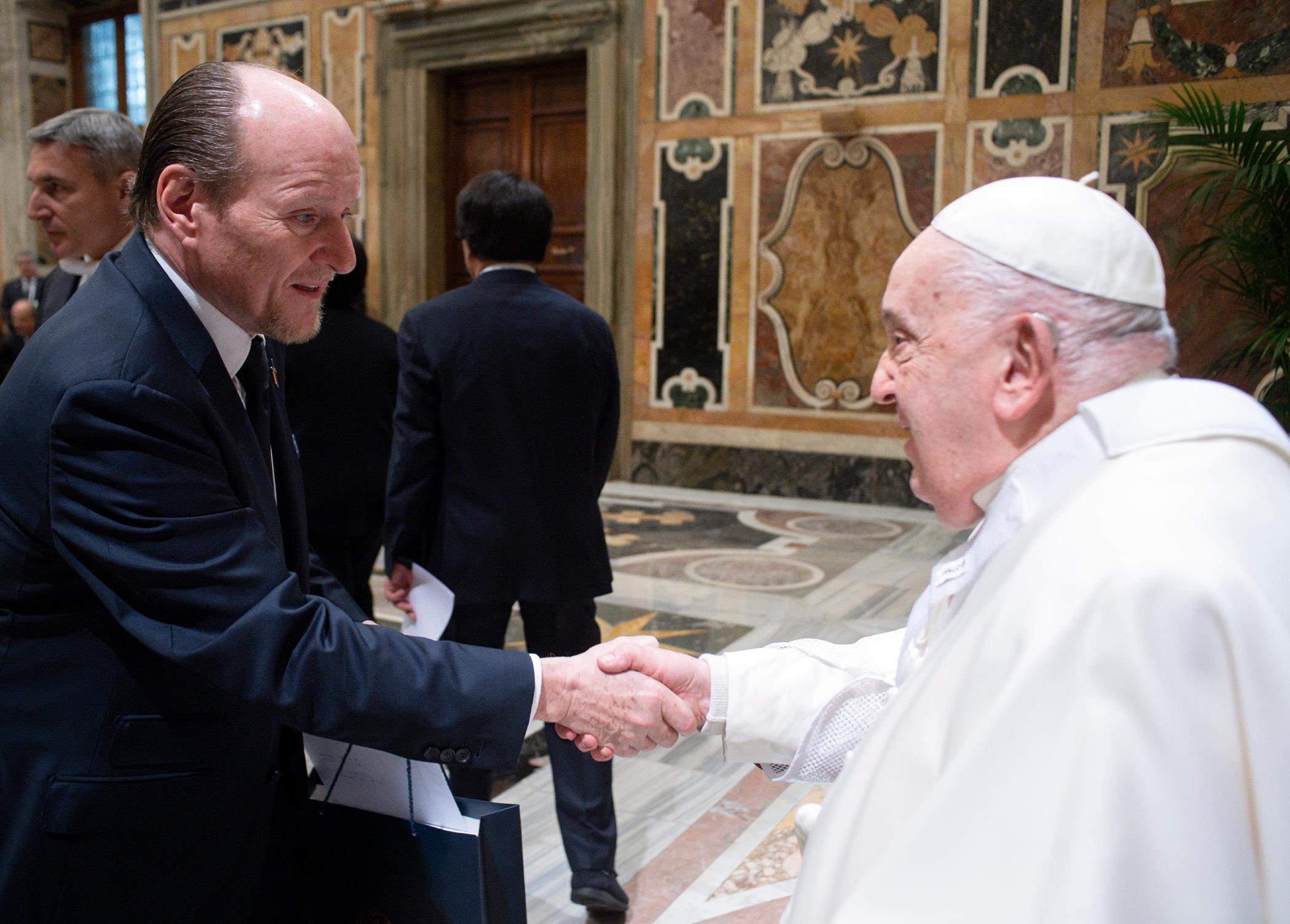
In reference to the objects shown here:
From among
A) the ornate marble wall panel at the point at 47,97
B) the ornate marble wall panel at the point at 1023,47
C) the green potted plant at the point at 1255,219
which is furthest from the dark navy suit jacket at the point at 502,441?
the ornate marble wall panel at the point at 47,97

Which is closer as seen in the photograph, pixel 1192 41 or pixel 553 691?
pixel 553 691

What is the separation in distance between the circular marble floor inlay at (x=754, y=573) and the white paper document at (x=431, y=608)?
9.40 ft

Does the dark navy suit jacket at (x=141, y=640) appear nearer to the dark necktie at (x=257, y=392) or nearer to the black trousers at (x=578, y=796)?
the dark necktie at (x=257, y=392)

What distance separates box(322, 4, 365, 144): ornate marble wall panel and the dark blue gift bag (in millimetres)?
9018

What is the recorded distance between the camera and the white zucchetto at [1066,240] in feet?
3.85

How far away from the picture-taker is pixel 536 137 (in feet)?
30.7

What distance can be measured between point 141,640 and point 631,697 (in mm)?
755

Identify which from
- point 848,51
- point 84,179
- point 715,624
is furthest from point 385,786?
point 848,51

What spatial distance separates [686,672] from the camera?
5.91 ft

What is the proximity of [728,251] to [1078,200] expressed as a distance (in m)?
7.07

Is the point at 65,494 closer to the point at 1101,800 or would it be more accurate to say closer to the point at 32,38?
the point at 1101,800

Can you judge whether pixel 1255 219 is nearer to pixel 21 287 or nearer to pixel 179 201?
pixel 179 201

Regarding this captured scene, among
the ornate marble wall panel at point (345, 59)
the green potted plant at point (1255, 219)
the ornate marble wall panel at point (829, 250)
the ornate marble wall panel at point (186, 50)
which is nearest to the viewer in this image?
the green potted plant at point (1255, 219)

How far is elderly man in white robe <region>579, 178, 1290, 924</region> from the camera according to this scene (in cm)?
90
